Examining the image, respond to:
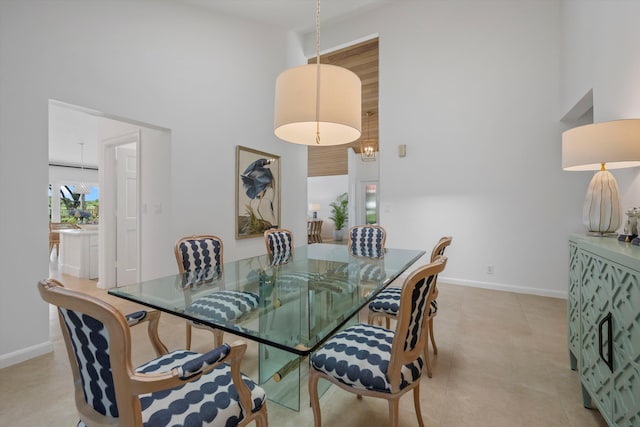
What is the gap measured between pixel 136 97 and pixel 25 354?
2.35m

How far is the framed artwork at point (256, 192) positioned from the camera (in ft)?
13.1

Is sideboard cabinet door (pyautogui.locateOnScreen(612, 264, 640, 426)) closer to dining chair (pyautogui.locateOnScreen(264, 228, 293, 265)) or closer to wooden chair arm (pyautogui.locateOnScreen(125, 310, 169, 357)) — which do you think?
wooden chair arm (pyautogui.locateOnScreen(125, 310, 169, 357))

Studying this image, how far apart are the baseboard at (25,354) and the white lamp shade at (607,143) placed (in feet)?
13.0

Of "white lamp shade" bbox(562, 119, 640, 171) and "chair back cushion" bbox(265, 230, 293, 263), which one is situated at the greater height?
"white lamp shade" bbox(562, 119, 640, 171)

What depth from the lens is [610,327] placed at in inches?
49.6

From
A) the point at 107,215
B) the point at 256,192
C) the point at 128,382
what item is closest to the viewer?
the point at 128,382

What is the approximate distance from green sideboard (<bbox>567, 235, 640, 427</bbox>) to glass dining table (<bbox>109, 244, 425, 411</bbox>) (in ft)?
3.35

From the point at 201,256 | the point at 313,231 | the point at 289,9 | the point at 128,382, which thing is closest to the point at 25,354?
the point at 201,256

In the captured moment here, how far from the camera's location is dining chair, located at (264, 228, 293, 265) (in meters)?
2.84

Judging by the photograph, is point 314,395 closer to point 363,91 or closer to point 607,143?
→ point 607,143

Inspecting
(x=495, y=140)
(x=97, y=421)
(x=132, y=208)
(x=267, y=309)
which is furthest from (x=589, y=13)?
(x=132, y=208)

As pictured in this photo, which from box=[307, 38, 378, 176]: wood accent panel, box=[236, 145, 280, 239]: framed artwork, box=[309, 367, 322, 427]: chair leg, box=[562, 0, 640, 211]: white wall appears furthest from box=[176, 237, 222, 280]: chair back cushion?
box=[307, 38, 378, 176]: wood accent panel

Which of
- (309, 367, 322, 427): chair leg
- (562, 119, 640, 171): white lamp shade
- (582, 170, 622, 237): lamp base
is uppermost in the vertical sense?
(562, 119, 640, 171): white lamp shade

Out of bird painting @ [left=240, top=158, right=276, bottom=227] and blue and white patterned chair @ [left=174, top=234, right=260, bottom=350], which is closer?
blue and white patterned chair @ [left=174, top=234, right=260, bottom=350]
